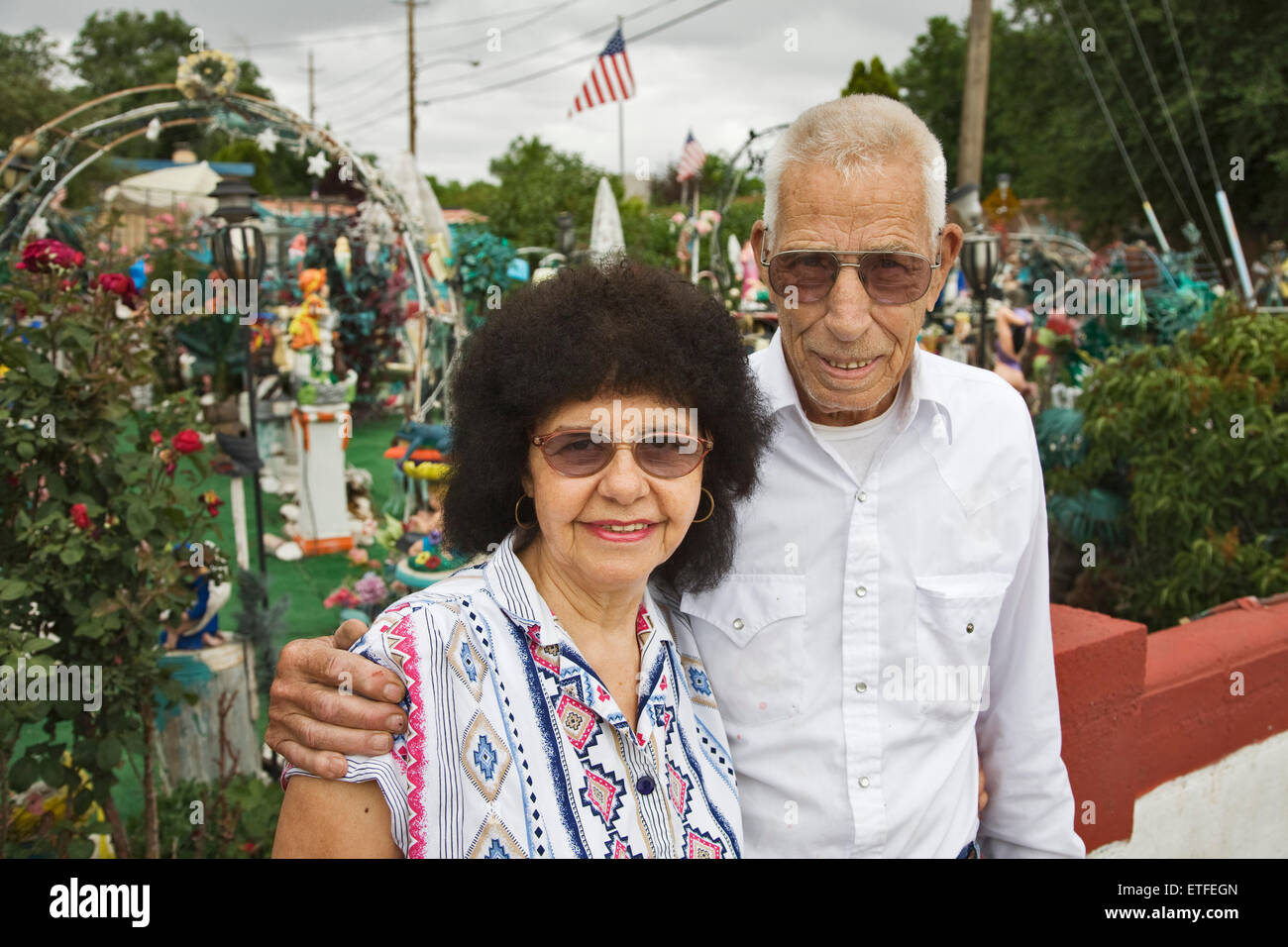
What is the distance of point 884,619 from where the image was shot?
1969 millimetres

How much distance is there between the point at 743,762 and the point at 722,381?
74cm

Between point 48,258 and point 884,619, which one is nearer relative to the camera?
point 884,619

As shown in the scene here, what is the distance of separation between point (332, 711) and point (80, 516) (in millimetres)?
1926

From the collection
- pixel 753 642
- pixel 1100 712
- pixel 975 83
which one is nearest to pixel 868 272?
pixel 753 642

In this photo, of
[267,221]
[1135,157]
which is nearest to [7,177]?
[267,221]

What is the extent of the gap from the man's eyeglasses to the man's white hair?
97 millimetres

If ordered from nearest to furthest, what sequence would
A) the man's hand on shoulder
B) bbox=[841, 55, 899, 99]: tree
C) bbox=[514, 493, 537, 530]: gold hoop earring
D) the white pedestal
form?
the man's hand on shoulder
bbox=[514, 493, 537, 530]: gold hoop earring
the white pedestal
bbox=[841, 55, 899, 99]: tree

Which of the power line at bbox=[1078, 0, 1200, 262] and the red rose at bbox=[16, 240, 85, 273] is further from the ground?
the power line at bbox=[1078, 0, 1200, 262]

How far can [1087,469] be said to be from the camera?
493 cm

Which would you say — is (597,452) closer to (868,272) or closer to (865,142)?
(868,272)

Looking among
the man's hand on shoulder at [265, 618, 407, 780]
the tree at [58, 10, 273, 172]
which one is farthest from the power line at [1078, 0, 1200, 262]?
the tree at [58, 10, 273, 172]

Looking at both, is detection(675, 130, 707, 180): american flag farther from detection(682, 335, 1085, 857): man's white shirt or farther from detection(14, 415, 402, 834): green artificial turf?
detection(682, 335, 1085, 857): man's white shirt

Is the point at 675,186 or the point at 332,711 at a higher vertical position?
the point at 675,186

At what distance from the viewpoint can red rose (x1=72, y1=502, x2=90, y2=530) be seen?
293 cm
